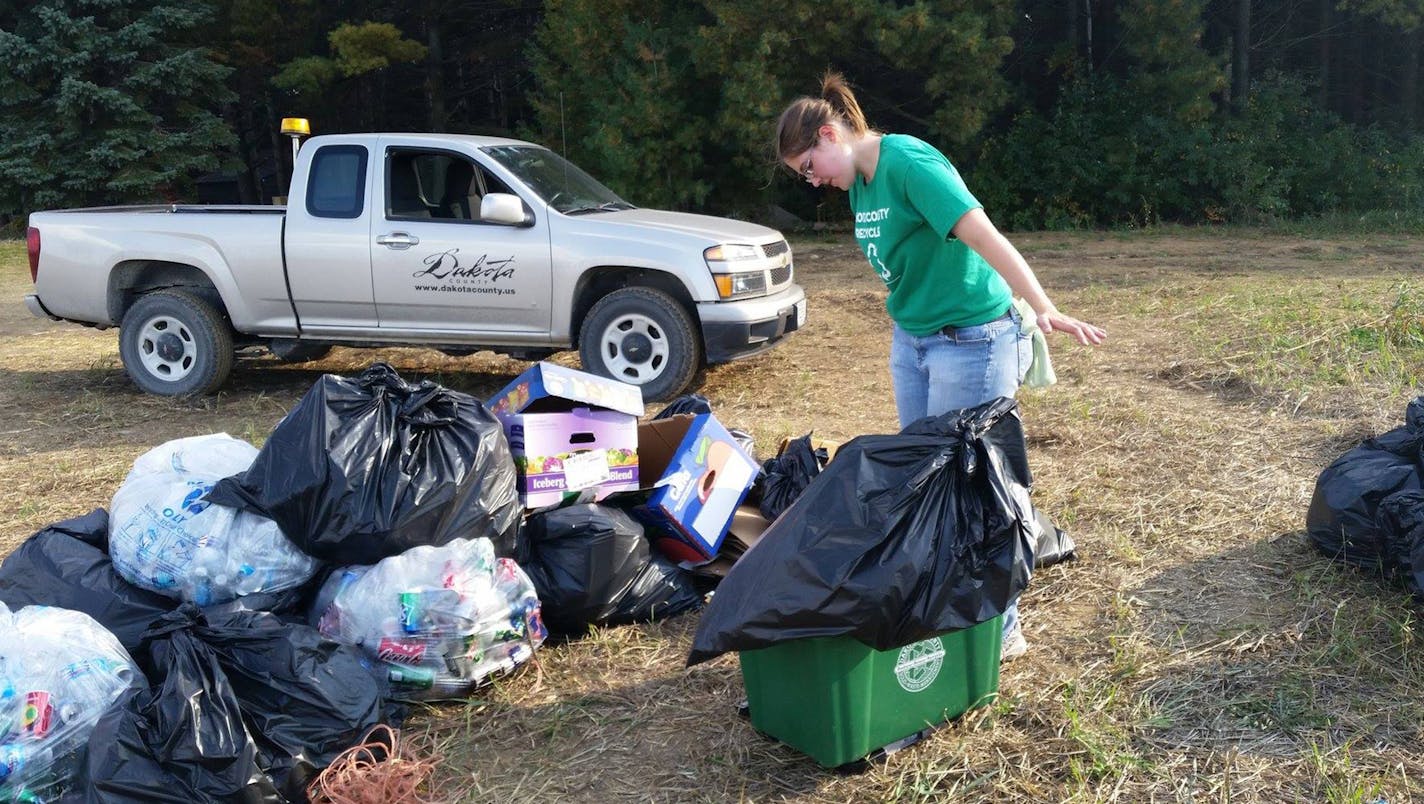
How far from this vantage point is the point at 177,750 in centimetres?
272

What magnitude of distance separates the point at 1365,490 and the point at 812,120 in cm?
240

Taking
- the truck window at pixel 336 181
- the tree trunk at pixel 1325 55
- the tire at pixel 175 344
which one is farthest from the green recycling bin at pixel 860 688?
the tree trunk at pixel 1325 55

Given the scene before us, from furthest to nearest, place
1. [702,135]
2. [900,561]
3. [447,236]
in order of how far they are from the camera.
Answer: [702,135] < [447,236] < [900,561]

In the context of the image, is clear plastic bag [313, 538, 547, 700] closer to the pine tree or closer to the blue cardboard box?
the blue cardboard box

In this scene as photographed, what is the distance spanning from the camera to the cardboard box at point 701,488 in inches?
162

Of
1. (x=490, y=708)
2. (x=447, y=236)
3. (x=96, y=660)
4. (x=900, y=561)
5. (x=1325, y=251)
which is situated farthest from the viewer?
(x=1325, y=251)

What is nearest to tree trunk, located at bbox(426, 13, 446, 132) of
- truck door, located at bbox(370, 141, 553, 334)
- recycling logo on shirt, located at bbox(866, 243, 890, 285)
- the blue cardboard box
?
truck door, located at bbox(370, 141, 553, 334)

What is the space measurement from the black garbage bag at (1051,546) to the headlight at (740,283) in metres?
3.05

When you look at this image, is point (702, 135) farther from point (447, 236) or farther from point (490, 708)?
point (490, 708)

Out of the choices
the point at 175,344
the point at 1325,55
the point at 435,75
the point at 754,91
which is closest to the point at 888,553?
the point at 175,344

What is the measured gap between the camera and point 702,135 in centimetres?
1597

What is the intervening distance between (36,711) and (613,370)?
4.57 meters

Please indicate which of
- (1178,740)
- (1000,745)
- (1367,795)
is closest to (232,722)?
(1000,745)

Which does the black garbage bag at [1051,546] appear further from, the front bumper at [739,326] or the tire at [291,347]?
the tire at [291,347]
